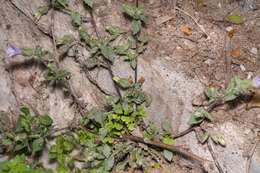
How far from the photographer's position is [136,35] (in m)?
3.19

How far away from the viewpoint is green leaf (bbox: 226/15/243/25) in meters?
3.30

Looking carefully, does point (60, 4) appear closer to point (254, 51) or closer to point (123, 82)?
point (123, 82)

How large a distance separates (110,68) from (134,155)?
0.60 metres

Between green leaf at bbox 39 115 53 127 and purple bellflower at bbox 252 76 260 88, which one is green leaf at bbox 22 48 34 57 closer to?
green leaf at bbox 39 115 53 127

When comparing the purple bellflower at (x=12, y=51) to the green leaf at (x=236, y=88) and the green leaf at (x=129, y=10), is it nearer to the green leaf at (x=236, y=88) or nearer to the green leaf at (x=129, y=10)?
the green leaf at (x=129, y=10)

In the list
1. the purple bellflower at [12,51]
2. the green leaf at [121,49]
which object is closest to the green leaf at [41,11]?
the purple bellflower at [12,51]

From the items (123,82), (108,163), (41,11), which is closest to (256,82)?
(123,82)

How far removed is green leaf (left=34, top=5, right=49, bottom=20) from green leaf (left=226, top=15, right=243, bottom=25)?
1247mm

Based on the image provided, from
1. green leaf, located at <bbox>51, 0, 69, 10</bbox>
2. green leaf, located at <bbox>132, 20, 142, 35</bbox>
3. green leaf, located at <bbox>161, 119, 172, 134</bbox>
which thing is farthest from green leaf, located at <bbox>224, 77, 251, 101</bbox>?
green leaf, located at <bbox>51, 0, 69, 10</bbox>

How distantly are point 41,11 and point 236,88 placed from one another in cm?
137

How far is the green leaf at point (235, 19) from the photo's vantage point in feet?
10.8

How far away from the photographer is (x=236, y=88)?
9.27ft

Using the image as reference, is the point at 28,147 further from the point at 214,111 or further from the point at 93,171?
the point at 214,111

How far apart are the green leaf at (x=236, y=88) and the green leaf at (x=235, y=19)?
22.5 inches
